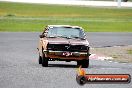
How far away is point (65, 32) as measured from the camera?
813 inches

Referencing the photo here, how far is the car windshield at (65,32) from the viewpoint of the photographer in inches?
808

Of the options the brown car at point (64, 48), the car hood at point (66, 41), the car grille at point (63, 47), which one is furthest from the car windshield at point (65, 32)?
the car grille at point (63, 47)

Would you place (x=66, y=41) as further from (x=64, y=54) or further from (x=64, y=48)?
(x=64, y=54)

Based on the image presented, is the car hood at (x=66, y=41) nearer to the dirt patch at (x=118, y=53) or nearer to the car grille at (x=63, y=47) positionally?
the car grille at (x=63, y=47)

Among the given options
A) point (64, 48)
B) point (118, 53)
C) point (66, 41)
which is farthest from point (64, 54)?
point (118, 53)

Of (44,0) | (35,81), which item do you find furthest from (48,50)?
(44,0)

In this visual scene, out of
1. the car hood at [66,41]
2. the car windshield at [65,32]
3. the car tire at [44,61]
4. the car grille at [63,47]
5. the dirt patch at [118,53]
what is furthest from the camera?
the dirt patch at [118,53]

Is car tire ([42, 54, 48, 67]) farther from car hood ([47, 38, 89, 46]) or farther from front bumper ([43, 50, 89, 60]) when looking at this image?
car hood ([47, 38, 89, 46])

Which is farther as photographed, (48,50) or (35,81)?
(48,50)

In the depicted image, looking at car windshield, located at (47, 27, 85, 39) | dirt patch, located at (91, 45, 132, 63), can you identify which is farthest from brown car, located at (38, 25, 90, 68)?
dirt patch, located at (91, 45, 132, 63)

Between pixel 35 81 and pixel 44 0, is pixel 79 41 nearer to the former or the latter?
pixel 35 81

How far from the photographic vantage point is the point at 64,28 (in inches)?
822

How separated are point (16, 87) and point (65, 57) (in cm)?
640

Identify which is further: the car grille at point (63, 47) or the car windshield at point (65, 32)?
the car windshield at point (65, 32)
